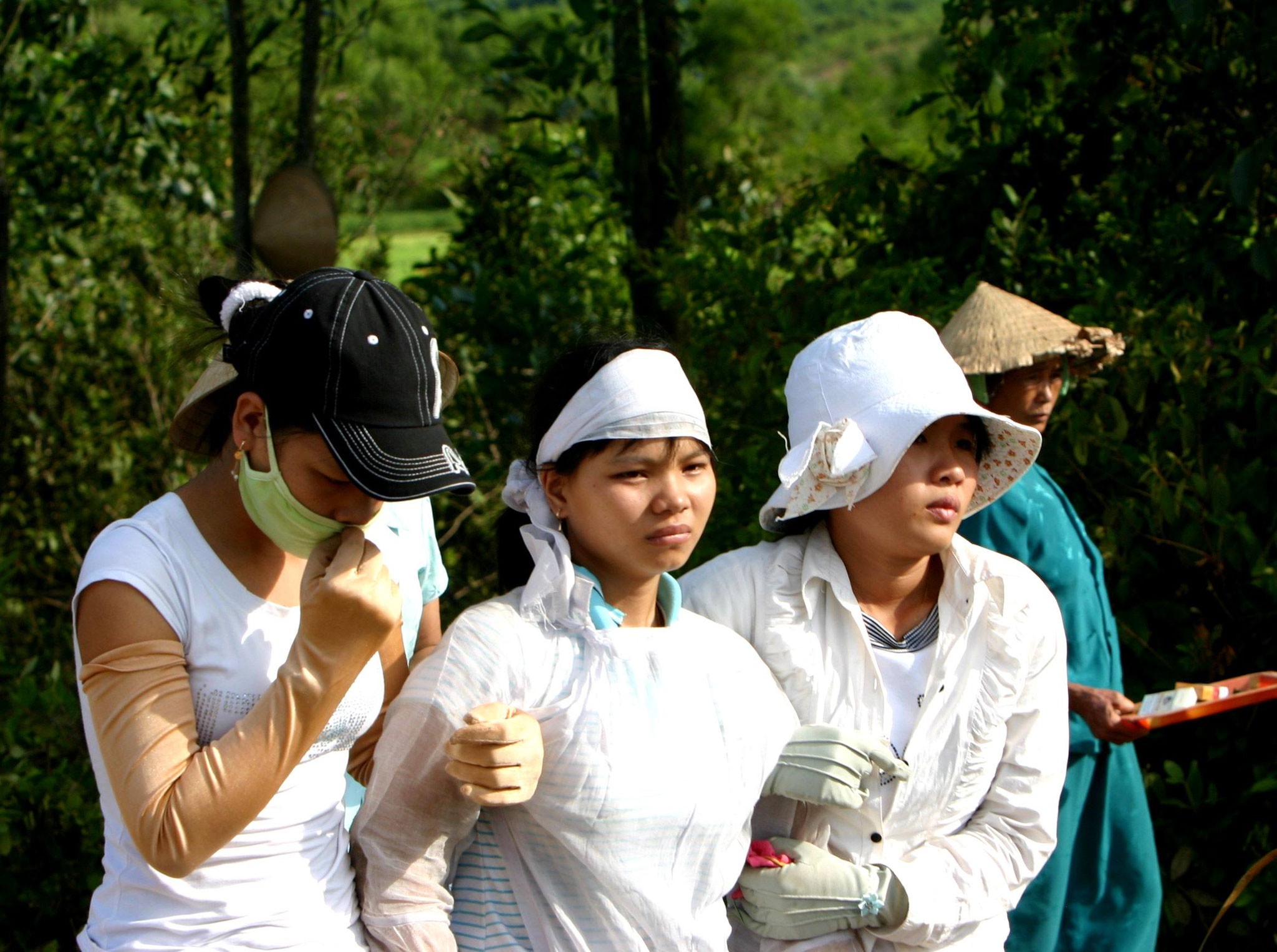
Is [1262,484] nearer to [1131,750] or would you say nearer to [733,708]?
[1131,750]

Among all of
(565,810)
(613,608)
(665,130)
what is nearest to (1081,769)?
A: (613,608)

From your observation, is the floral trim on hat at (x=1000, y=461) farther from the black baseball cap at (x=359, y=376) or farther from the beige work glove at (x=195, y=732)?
the beige work glove at (x=195, y=732)

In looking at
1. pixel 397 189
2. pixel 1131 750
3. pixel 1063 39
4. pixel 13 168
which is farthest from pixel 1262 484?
pixel 397 189

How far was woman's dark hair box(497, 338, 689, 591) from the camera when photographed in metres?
2.00

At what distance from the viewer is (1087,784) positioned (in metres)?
2.83

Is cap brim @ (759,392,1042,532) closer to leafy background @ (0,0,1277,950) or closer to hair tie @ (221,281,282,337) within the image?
leafy background @ (0,0,1277,950)

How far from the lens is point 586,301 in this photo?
5.44 metres

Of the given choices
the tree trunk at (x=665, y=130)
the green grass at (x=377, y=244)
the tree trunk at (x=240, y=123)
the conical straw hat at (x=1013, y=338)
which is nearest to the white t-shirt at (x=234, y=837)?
the conical straw hat at (x=1013, y=338)

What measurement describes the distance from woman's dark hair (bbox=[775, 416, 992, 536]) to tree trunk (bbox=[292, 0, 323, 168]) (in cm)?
271

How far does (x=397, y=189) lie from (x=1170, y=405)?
230 inches

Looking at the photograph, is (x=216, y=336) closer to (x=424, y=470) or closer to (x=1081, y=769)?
(x=424, y=470)

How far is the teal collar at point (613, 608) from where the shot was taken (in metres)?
1.94

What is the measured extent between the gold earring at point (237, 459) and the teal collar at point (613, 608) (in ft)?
1.69

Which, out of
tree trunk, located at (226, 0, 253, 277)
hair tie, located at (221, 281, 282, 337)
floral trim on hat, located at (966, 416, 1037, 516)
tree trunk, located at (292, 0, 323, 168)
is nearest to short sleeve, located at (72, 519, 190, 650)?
hair tie, located at (221, 281, 282, 337)
